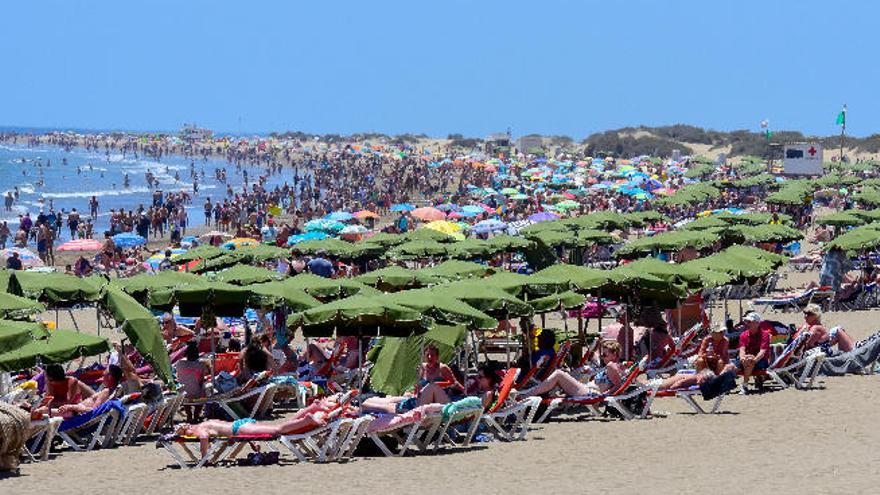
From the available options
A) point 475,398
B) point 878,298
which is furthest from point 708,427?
point 878,298

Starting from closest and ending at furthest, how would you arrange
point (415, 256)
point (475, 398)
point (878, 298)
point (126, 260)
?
1. point (475, 398)
2. point (878, 298)
3. point (415, 256)
4. point (126, 260)

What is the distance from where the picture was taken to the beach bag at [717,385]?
12.6 metres

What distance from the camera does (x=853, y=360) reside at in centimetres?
1491

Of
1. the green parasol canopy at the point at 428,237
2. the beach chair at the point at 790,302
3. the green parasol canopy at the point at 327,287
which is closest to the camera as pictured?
the green parasol canopy at the point at 327,287

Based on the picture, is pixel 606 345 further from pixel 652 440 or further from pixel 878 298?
pixel 878 298

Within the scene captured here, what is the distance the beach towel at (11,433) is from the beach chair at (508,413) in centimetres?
354

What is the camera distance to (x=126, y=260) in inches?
1160

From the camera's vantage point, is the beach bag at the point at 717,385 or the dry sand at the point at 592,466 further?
the beach bag at the point at 717,385

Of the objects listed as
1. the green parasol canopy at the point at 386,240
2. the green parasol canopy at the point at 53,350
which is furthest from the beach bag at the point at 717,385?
the green parasol canopy at the point at 386,240

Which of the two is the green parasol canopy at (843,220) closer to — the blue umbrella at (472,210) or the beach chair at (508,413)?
the blue umbrella at (472,210)

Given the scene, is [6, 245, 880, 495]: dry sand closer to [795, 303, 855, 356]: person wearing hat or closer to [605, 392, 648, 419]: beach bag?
[605, 392, 648, 419]: beach bag

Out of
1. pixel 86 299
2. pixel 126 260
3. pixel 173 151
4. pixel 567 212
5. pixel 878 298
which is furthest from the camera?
pixel 173 151

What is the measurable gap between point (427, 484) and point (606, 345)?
378 centimetres

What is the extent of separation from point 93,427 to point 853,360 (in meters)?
7.93
